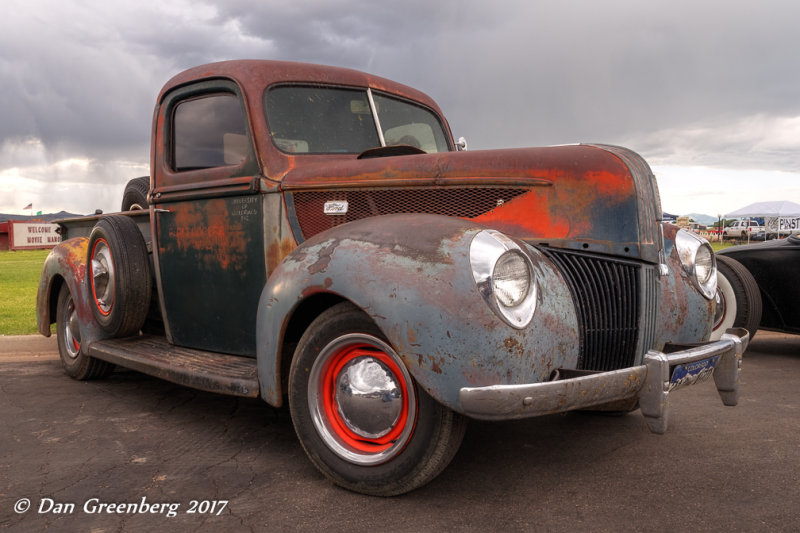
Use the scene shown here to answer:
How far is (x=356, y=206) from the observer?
3.13 meters

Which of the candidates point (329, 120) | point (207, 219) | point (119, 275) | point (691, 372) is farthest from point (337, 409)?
point (119, 275)

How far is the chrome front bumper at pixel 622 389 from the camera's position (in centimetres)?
222

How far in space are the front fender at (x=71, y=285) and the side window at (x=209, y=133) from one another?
1.11 metres

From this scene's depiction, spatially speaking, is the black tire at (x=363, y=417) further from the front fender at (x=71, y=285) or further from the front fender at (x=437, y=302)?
the front fender at (x=71, y=285)

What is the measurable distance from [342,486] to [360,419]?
0.28 metres

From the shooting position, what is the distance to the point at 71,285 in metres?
4.50

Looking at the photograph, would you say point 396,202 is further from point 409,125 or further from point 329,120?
point 409,125

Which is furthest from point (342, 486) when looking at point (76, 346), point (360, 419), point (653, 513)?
point (76, 346)

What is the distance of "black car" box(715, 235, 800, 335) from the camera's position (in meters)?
5.44

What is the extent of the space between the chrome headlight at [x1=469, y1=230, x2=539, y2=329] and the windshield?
146 cm

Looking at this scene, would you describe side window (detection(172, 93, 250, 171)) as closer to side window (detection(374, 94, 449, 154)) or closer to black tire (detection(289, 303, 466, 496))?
side window (detection(374, 94, 449, 154))

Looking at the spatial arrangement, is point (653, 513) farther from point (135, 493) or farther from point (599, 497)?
point (135, 493)

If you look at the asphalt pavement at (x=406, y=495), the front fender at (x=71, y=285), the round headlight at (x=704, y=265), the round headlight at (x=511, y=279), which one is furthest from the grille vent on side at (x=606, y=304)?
the front fender at (x=71, y=285)

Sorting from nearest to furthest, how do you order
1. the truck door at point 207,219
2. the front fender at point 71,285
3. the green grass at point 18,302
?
the truck door at point 207,219, the front fender at point 71,285, the green grass at point 18,302
